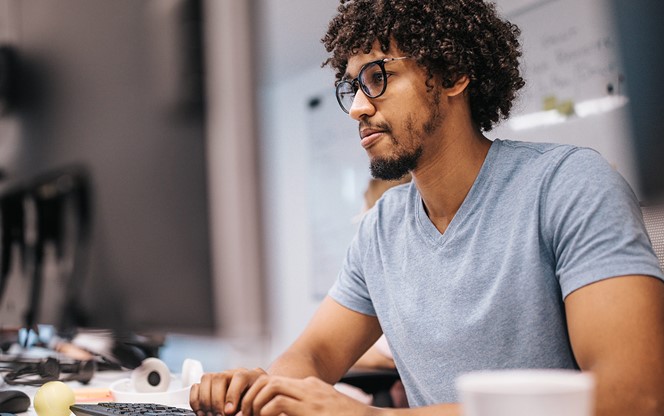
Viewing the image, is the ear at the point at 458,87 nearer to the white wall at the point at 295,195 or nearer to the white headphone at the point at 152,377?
the white headphone at the point at 152,377

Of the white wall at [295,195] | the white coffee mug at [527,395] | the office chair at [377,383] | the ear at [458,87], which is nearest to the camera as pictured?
the white coffee mug at [527,395]

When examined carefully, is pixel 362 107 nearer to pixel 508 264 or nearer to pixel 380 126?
pixel 380 126

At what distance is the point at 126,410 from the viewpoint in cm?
67

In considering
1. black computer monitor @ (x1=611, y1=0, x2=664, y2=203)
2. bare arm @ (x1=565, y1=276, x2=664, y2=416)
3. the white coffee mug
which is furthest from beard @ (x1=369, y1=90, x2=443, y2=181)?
black computer monitor @ (x1=611, y1=0, x2=664, y2=203)

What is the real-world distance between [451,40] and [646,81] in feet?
4.61

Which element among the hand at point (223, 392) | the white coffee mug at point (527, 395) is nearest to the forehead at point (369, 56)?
the hand at point (223, 392)

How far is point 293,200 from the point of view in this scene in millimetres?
4117

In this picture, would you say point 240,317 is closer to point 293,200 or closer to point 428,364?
point 428,364

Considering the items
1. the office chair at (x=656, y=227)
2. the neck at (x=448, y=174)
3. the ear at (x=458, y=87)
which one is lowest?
the office chair at (x=656, y=227)

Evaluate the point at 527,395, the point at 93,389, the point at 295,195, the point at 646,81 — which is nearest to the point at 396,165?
the point at 93,389

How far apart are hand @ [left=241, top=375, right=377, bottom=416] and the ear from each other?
60cm

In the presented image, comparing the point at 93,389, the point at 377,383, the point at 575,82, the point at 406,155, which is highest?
the point at 575,82

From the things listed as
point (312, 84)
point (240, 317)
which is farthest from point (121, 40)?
point (312, 84)

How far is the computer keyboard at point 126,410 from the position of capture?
0.66 metres
